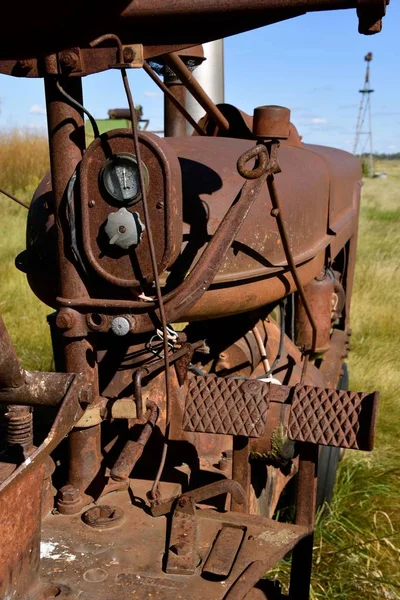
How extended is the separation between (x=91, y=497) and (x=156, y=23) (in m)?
1.15

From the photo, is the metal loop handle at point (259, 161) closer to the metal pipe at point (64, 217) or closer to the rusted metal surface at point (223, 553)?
the metal pipe at point (64, 217)

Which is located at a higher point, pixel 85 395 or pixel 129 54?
pixel 129 54

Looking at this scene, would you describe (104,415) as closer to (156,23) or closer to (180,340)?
(180,340)

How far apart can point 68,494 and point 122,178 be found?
793 mm

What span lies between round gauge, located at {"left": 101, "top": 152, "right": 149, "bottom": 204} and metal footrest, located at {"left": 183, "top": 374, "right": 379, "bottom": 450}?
521 mm

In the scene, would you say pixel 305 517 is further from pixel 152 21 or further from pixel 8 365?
pixel 152 21

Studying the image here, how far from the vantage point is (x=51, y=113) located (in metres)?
1.68

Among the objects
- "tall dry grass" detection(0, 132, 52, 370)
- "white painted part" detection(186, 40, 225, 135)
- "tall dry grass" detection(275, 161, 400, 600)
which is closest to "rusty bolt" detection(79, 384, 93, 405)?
"tall dry grass" detection(275, 161, 400, 600)

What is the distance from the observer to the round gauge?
5.32 feet

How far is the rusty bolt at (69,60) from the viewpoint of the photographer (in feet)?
5.32

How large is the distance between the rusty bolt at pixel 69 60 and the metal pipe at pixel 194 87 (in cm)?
37

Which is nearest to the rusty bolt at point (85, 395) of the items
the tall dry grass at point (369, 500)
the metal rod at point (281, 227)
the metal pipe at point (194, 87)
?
the metal rod at point (281, 227)

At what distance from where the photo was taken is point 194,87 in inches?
85.4

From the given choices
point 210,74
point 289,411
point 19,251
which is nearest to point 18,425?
point 289,411
